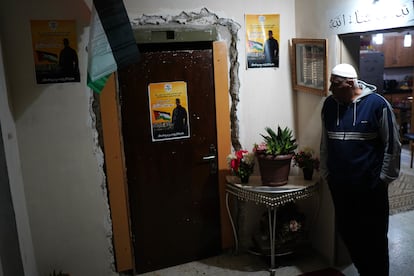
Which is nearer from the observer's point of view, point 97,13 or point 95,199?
point 97,13

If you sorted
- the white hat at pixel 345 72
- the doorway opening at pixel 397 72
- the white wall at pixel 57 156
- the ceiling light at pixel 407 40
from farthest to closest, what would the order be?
the ceiling light at pixel 407 40, the doorway opening at pixel 397 72, the white wall at pixel 57 156, the white hat at pixel 345 72

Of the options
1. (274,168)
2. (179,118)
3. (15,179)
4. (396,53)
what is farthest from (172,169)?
(396,53)

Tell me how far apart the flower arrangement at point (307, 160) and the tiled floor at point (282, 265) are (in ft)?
2.56

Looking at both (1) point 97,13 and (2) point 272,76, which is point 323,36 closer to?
(2) point 272,76

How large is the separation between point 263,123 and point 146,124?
945 millimetres

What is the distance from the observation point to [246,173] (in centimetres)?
281

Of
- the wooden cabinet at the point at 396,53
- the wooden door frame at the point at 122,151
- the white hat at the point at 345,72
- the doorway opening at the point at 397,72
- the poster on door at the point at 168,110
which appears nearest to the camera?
the white hat at the point at 345,72

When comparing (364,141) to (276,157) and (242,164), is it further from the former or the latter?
(242,164)

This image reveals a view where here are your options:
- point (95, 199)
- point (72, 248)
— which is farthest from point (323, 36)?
point (72, 248)

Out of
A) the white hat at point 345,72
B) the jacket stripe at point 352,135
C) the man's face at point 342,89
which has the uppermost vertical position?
the white hat at point 345,72

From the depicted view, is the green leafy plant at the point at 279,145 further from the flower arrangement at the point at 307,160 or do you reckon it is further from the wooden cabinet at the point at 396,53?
the wooden cabinet at the point at 396,53

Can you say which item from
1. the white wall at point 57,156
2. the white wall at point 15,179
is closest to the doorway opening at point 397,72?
the white wall at point 57,156

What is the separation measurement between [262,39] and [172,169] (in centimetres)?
121

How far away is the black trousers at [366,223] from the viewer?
2.31 metres
